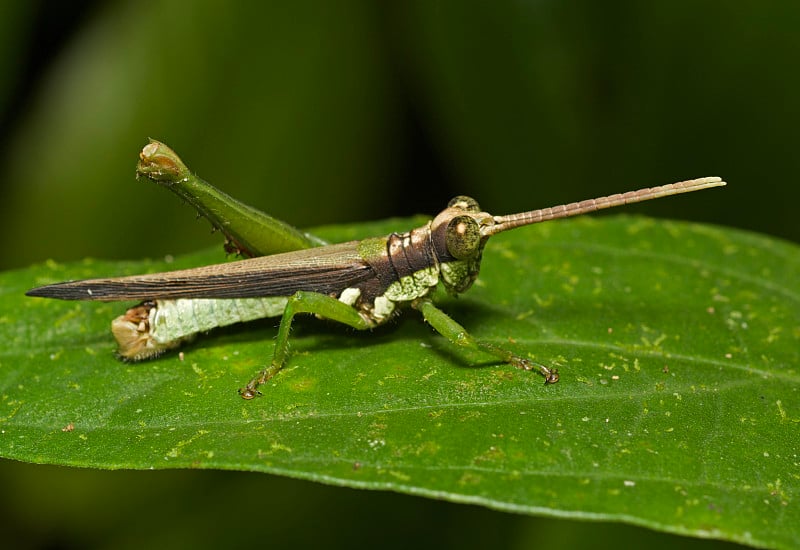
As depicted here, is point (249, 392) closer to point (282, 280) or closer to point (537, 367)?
point (282, 280)

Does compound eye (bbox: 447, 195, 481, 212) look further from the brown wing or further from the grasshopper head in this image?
the brown wing

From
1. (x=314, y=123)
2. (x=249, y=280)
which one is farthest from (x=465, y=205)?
(x=314, y=123)

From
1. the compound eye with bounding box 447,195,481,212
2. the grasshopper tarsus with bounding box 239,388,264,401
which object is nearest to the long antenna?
the compound eye with bounding box 447,195,481,212

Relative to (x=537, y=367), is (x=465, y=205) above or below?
above

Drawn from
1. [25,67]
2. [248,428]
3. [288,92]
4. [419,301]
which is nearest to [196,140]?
[288,92]

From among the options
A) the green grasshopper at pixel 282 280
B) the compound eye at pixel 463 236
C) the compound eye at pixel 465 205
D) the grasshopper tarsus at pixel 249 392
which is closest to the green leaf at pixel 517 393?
the grasshopper tarsus at pixel 249 392
